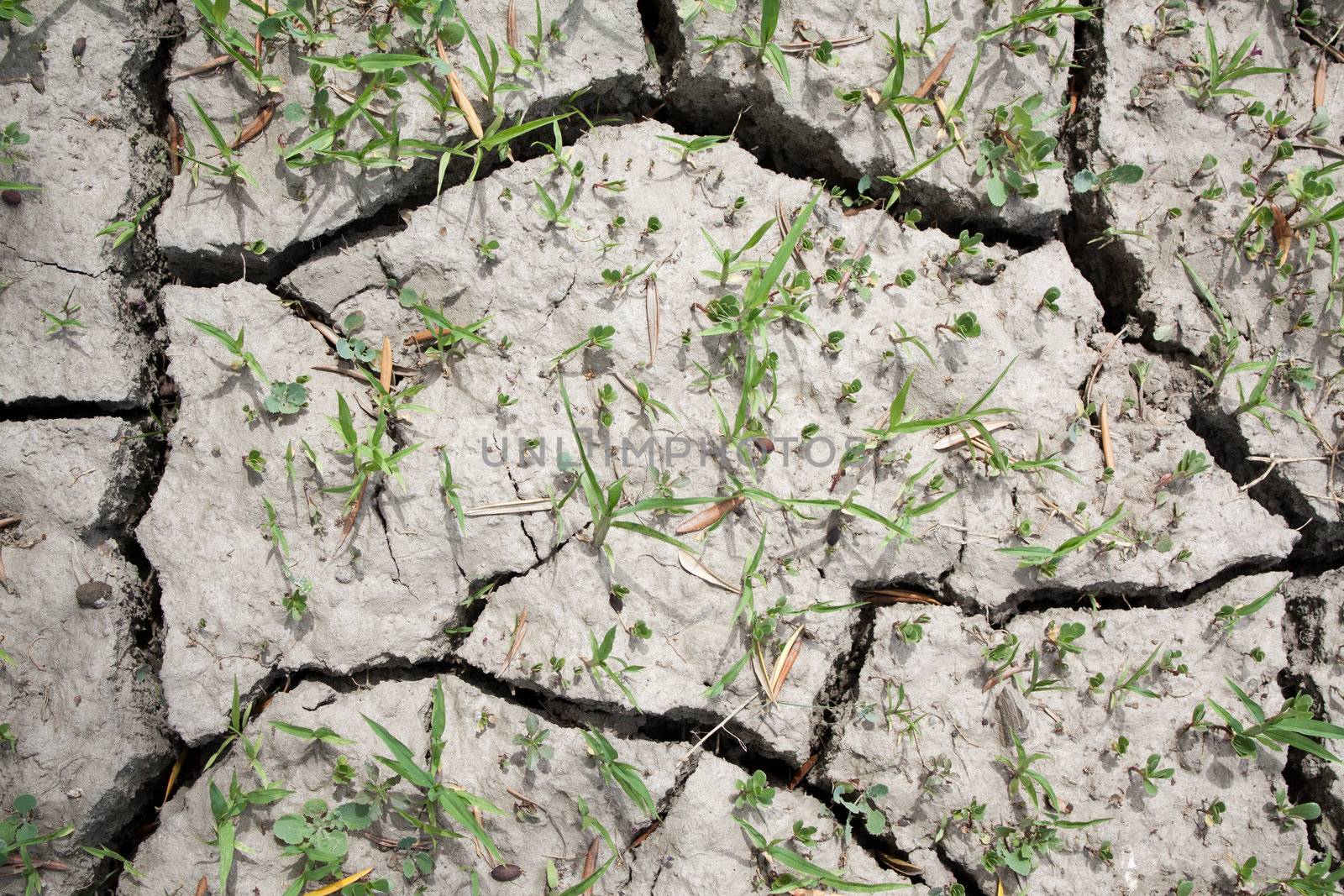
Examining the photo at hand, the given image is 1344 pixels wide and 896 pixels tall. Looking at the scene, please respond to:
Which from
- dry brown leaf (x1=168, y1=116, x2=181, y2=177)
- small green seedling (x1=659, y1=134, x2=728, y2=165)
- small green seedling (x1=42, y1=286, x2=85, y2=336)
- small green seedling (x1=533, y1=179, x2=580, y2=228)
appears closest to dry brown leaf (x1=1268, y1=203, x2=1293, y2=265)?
small green seedling (x1=659, y1=134, x2=728, y2=165)

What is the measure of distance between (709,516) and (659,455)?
7.9 inches

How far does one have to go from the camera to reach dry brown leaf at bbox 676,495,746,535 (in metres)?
2.32

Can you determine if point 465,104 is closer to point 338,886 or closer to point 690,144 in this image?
point 690,144

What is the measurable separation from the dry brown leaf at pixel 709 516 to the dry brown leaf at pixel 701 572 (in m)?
0.06

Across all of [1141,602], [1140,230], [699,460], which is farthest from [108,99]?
[1141,602]

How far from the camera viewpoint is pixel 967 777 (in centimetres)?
227

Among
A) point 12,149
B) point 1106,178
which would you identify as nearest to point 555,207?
point 12,149

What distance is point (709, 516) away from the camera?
2.33m

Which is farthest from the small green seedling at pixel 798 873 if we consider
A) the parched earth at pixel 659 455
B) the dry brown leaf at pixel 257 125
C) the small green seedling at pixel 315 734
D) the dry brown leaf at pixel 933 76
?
the dry brown leaf at pixel 257 125

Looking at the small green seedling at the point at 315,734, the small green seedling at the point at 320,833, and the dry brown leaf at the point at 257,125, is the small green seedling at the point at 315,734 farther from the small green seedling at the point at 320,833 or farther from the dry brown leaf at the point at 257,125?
the dry brown leaf at the point at 257,125

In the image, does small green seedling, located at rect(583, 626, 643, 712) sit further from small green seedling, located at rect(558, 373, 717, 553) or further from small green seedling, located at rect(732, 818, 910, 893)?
small green seedling, located at rect(732, 818, 910, 893)

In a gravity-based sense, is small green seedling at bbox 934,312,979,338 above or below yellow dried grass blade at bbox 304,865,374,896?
above

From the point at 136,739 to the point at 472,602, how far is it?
0.84m

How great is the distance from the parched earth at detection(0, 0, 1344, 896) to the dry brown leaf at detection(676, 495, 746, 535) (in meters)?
0.04
